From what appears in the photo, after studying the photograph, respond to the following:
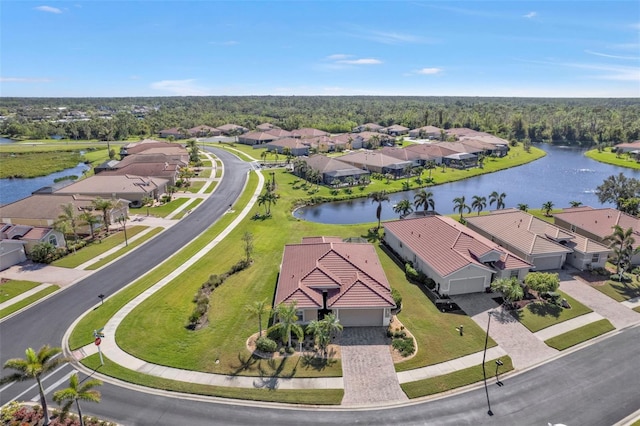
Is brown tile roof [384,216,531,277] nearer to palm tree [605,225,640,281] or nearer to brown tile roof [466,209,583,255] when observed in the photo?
brown tile roof [466,209,583,255]

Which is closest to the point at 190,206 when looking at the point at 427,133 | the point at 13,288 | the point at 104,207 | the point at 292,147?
the point at 104,207

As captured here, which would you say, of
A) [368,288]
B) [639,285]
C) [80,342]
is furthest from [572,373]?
[80,342]

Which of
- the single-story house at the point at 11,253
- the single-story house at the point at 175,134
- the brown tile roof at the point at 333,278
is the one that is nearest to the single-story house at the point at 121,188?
the single-story house at the point at 11,253

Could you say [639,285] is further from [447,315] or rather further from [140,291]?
[140,291]

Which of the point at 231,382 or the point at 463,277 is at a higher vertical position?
the point at 463,277

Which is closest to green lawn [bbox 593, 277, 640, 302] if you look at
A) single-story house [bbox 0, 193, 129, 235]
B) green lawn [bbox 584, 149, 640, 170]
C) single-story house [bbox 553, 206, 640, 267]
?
single-story house [bbox 553, 206, 640, 267]

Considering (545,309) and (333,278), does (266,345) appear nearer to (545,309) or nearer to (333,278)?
(333,278)

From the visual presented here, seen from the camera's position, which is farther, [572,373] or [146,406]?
[572,373]
